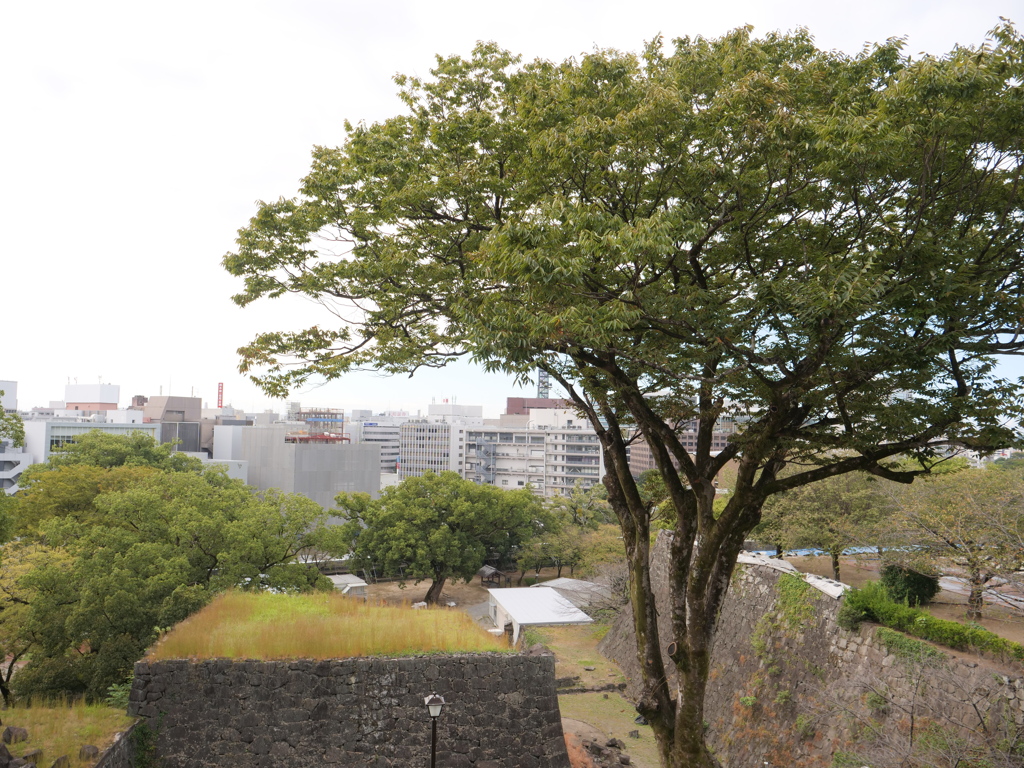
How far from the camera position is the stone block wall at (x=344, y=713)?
9023 mm

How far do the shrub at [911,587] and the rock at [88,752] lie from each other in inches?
514

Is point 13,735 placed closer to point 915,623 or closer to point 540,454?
point 915,623

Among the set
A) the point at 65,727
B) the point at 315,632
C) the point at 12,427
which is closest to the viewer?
the point at 65,727

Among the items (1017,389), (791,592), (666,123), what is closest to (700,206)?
(666,123)

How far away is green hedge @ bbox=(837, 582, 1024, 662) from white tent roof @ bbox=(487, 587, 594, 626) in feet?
34.7

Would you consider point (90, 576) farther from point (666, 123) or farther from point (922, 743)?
point (922, 743)

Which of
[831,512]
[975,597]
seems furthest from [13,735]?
[831,512]

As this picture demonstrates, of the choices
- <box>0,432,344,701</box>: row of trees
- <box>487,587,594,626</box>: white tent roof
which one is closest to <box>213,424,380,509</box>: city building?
<box>487,587,594,626</box>: white tent roof

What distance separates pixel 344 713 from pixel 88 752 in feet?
10.8

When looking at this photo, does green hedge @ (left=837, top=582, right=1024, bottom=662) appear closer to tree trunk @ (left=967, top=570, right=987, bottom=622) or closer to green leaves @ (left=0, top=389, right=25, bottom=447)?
tree trunk @ (left=967, top=570, right=987, bottom=622)

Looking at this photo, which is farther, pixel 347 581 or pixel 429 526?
pixel 347 581

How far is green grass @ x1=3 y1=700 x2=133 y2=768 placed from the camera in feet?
24.7

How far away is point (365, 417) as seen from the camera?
469ft

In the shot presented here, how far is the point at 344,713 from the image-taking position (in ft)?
30.3
